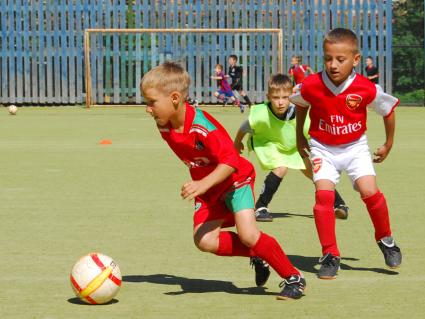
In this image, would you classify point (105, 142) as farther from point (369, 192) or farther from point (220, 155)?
point (220, 155)

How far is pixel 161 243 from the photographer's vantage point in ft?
27.3

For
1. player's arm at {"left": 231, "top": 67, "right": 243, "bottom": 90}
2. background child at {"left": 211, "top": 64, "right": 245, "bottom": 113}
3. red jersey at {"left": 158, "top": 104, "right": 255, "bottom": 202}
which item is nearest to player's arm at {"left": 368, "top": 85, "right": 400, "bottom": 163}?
red jersey at {"left": 158, "top": 104, "right": 255, "bottom": 202}

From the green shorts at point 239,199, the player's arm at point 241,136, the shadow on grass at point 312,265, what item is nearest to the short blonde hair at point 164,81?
the green shorts at point 239,199

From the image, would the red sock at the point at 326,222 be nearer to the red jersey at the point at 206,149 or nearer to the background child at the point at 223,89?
the red jersey at the point at 206,149

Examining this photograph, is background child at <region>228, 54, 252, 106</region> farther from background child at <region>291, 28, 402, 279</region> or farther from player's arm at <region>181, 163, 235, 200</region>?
player's arm at <region>181, 163, 235, 200</region>

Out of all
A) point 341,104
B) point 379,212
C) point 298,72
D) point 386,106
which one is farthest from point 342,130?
point 298,72

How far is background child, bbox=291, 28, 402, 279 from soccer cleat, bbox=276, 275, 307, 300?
2.71ft

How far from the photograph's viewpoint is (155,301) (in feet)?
20.3

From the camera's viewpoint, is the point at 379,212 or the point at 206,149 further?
the point at 379,212

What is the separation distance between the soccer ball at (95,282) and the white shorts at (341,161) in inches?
65.9

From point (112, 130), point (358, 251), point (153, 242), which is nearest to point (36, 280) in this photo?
point (153, 242)

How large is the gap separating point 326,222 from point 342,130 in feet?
2.02

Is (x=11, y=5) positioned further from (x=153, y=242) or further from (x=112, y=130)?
(x=153, y=242)

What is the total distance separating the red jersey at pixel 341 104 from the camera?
23.4ft
